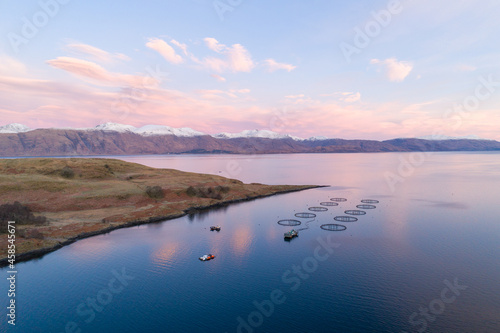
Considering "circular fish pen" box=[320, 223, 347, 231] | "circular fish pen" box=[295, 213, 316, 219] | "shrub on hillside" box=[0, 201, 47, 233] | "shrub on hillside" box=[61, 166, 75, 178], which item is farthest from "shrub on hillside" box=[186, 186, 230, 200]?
"circular fish pen" box=[320, 223, 347, 231]

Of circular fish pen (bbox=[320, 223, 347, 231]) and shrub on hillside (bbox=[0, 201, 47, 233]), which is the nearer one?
shrub on hillside (bbox=[0, 201, 47, 233])

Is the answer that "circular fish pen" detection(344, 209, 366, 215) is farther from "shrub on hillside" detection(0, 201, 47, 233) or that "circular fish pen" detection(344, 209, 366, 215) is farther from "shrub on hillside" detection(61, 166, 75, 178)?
"shrub on hillside" detection(61, 166, 75, 178)

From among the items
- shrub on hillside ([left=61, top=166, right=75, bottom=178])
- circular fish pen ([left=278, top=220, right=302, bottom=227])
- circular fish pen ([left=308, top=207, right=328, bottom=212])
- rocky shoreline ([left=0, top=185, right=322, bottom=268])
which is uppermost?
shrub on hillside ([left=61, top=166, right=75, bottom=178])

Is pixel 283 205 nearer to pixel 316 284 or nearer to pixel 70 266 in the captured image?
pixel 316 284

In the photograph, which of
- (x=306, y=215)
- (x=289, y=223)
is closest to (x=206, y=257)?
(x=289, y=223)

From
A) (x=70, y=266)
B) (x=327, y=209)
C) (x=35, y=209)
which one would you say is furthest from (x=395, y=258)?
(x=35, y=209)

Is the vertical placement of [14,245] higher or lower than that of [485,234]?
lower
